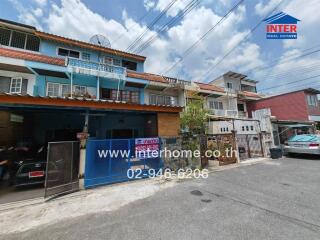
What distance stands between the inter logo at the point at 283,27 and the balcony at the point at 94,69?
993 centimetres

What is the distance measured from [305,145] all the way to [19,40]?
73.4ft

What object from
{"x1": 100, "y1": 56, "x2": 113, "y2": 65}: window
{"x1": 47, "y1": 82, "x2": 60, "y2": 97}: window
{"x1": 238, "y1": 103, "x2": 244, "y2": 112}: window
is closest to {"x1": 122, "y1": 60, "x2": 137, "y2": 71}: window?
{"x1": 100, "y1": 56, "x2": 113, "y2": 65}: window

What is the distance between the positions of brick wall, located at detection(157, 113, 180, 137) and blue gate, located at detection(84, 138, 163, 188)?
1561mm

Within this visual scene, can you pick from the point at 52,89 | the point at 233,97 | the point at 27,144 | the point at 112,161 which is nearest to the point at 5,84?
the point at 52,89

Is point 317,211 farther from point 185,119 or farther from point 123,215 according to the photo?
point 185,119

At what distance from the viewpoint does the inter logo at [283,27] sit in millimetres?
8266

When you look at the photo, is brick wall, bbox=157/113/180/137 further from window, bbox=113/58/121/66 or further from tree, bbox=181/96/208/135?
window, bbox=113/58/121/66

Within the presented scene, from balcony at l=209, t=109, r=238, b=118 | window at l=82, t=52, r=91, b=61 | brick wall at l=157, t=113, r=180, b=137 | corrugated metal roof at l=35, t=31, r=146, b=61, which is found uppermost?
corrugated metal roof at l=35, t=31, r=146, b=61

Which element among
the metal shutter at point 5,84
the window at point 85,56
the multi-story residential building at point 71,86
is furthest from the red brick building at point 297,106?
the metal shutter at point 5,84

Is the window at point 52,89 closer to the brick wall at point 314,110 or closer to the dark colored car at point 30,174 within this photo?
the dark colored car at point 30,174

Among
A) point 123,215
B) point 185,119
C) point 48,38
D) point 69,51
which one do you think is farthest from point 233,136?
point 48,38

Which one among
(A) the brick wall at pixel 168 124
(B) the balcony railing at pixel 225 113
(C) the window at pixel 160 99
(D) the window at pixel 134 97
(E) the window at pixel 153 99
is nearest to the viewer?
(A) the brick wall at pixel 168 124

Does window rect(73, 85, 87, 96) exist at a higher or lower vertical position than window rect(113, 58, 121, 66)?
lower

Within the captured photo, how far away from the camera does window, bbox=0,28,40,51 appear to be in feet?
38.0
